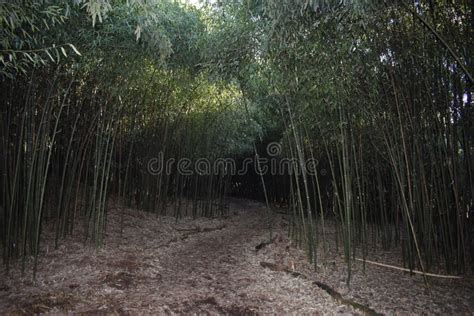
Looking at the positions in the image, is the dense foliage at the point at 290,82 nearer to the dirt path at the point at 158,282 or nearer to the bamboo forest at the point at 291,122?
the bamboo forest at the point at 291,122

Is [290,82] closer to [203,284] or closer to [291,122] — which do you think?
[291,122]

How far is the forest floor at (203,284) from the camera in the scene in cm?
256

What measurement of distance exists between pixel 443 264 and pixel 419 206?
823 millimetres

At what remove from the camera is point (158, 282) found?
3076 mm

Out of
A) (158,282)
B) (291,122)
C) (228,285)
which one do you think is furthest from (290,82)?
(158,282)

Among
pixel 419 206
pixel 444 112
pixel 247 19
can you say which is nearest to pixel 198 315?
pixel 419 206

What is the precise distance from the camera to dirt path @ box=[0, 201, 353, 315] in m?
2.50

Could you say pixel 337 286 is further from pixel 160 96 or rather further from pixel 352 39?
pixel 160 96

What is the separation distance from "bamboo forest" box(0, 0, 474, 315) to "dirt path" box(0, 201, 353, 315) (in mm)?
20

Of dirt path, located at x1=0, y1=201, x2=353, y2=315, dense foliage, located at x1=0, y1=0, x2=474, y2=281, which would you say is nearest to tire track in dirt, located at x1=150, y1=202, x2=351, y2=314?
dirt path, located at x1=0, y1=201, x2=353, y2=315

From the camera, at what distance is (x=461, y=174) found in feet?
9.84

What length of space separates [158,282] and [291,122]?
2.11m

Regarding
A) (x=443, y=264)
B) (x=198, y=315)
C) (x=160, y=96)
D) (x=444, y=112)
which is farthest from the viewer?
(x=160, y=96)

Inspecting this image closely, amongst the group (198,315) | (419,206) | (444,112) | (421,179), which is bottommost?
(198,315)
